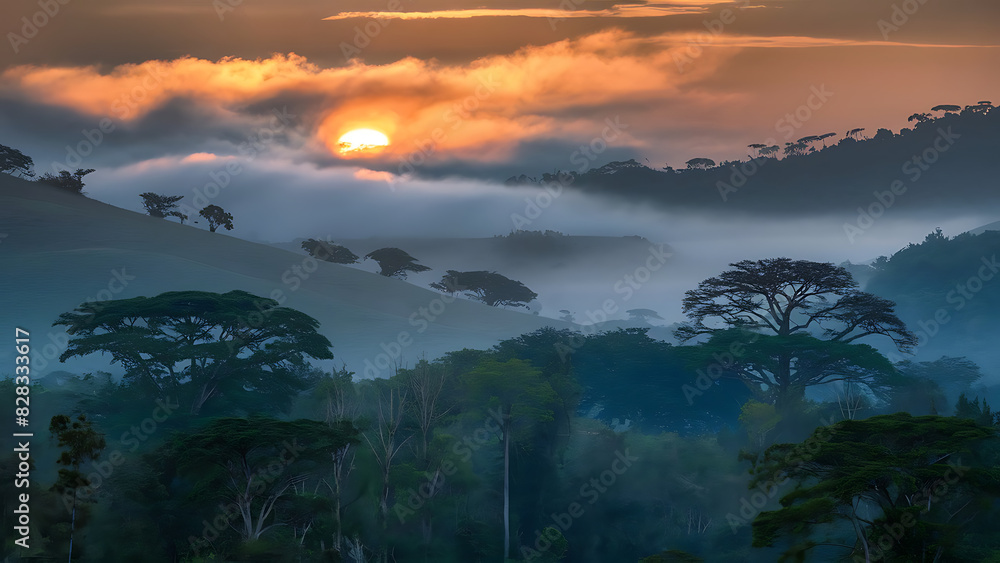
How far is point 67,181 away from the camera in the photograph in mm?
155625

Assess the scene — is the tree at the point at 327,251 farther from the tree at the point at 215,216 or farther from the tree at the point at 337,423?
the tree at the point at 337,423

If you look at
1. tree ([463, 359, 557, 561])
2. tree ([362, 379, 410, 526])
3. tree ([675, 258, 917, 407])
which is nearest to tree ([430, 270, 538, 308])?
tree ([675, 258, 917, 407])

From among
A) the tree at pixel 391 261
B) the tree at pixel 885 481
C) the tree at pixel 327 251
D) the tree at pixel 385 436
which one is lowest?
the tree at pixel 885 481

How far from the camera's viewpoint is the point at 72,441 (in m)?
34.2

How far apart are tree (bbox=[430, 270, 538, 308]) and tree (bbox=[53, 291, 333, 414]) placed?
272 ft

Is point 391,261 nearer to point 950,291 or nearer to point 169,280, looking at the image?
point 169,280

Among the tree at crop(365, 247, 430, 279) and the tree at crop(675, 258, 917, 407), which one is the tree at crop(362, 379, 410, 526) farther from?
the tree at crop(365, 247, 430, 279)

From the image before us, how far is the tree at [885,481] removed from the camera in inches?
1158

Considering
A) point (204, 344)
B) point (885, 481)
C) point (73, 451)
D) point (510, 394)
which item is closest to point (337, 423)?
point (73, 451)

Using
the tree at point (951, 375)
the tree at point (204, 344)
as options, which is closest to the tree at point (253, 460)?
the tree at point (204, 344)

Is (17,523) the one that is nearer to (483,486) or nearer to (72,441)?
(72,441)

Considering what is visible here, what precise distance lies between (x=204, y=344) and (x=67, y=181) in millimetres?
112255

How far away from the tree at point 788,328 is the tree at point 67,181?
11697 cm

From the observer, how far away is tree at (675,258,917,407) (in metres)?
66.9
